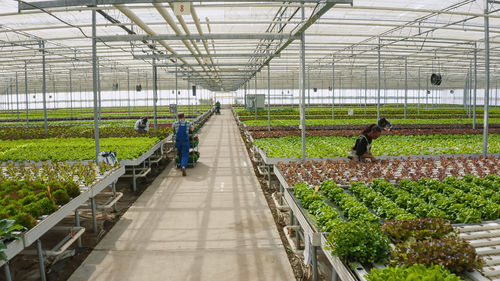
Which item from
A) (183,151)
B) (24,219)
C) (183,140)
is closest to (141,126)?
(183,140)

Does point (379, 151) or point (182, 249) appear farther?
point (379, 151)

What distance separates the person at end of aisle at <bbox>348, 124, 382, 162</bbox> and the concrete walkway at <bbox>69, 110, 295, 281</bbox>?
2313 millimetres

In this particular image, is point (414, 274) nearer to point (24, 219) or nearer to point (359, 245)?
point (359, 245)

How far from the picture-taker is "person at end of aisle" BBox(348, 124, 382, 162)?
7.14 meters

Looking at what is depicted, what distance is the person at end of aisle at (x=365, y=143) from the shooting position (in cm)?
714

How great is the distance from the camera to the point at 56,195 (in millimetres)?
4953

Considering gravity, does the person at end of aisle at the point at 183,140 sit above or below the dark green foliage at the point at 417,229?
above

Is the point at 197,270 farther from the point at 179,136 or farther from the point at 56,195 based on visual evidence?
the point at 179,136

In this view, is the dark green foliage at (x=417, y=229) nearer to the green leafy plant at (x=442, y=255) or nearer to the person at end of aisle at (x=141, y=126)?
the green leafy plant at (x=442, y=255)

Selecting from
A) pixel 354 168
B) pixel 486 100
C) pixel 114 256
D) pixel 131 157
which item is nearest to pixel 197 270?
pixel 114 256

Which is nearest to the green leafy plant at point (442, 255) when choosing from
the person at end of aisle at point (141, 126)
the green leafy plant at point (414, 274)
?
the green leafy plant at point (414, 274)

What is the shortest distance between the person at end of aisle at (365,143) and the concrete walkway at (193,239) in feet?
7.59

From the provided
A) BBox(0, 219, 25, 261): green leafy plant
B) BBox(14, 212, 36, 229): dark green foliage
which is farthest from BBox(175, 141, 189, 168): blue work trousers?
BBox(0, 219, 25, 261): green leafy plant

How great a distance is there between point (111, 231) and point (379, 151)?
6.52 m
